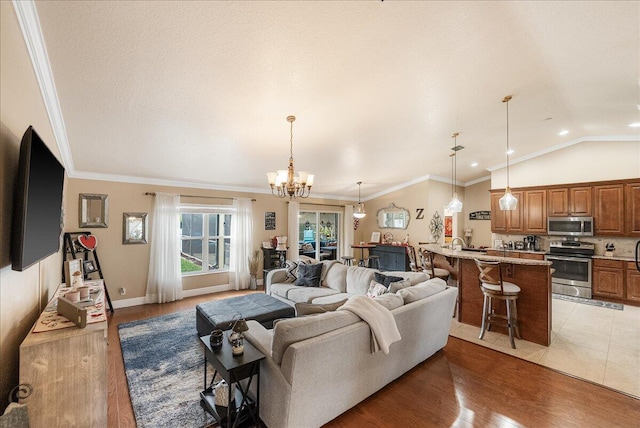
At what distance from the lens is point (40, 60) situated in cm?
184

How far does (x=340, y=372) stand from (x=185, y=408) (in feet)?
4.56

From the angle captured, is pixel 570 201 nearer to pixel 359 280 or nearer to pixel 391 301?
pixel 359 280

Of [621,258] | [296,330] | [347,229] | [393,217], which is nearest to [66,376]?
[296,330]

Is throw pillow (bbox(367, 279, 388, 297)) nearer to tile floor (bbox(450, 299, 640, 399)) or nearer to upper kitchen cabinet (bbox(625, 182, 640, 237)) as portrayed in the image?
tile floor (bbox(450, 299, 640, 399))

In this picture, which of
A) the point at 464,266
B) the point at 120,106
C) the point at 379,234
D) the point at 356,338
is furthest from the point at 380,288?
the point at 379,234

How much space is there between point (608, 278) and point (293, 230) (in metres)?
6.72

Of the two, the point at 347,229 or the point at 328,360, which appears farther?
the point at 347,229

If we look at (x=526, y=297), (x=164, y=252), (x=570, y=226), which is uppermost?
(x=570, y=226)

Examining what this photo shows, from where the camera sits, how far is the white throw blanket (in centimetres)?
216

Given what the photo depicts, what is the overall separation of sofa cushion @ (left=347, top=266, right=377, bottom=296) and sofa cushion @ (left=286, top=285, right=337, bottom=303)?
29 cm

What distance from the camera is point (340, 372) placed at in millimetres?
2029

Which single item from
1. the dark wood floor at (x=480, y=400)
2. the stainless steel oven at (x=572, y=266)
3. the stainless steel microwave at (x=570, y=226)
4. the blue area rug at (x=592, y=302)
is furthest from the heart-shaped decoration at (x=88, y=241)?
→ the stainless steel microwave at (x=570, y=226)

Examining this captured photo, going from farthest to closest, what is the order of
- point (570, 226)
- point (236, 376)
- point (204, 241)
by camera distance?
1. point (204, 241)
2. point (570, 226)
3. point (236, 376)

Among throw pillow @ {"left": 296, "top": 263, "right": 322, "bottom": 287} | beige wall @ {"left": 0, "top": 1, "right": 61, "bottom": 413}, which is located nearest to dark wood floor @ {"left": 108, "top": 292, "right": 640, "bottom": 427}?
beige wall @ {"left": 0, "top": 1, "right": 61, "bottom": 413}
